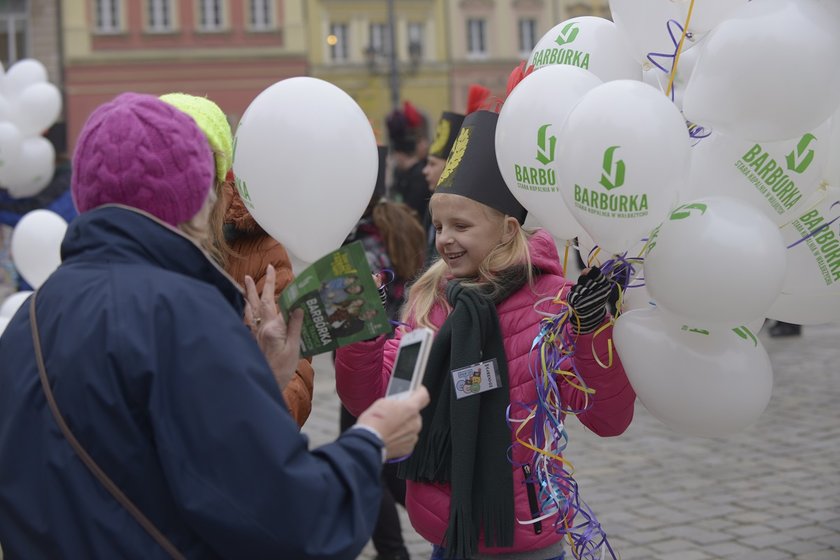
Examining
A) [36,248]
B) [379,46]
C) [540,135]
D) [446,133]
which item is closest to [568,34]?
[540,135]

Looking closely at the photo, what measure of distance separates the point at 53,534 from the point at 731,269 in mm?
1497

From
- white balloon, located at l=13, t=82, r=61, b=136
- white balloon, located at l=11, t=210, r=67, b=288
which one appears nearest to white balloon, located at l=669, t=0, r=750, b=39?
white balloon, located at l=11, t=210, r=67, b=288

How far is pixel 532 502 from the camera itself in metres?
3.06

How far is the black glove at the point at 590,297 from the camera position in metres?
2.67

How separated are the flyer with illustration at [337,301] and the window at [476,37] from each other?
41.2 metres

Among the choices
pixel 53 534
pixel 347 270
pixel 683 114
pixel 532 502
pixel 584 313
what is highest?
pixel 683 114

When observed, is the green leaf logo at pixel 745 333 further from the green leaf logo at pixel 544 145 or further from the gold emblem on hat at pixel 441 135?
the gold emblem on hat at pixel 441 135

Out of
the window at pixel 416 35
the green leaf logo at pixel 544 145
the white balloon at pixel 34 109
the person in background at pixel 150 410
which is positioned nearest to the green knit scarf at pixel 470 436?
the green leaf logo at pixel 544 145

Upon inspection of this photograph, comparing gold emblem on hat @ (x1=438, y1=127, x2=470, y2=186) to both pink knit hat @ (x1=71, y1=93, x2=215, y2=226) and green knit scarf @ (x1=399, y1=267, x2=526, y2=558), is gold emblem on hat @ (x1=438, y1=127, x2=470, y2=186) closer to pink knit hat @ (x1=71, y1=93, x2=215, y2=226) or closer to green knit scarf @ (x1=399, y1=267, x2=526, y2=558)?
green knit scarf @ (x1=399, y1=267, x2=526, y2=558)

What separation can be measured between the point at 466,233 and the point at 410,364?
115 centimetres

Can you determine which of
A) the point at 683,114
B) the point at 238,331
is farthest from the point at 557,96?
the point at 238,331

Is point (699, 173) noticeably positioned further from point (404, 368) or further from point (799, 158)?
point (404, 368)

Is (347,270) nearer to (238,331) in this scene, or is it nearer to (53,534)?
(238,331)

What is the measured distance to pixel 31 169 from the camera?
7.28 meters
